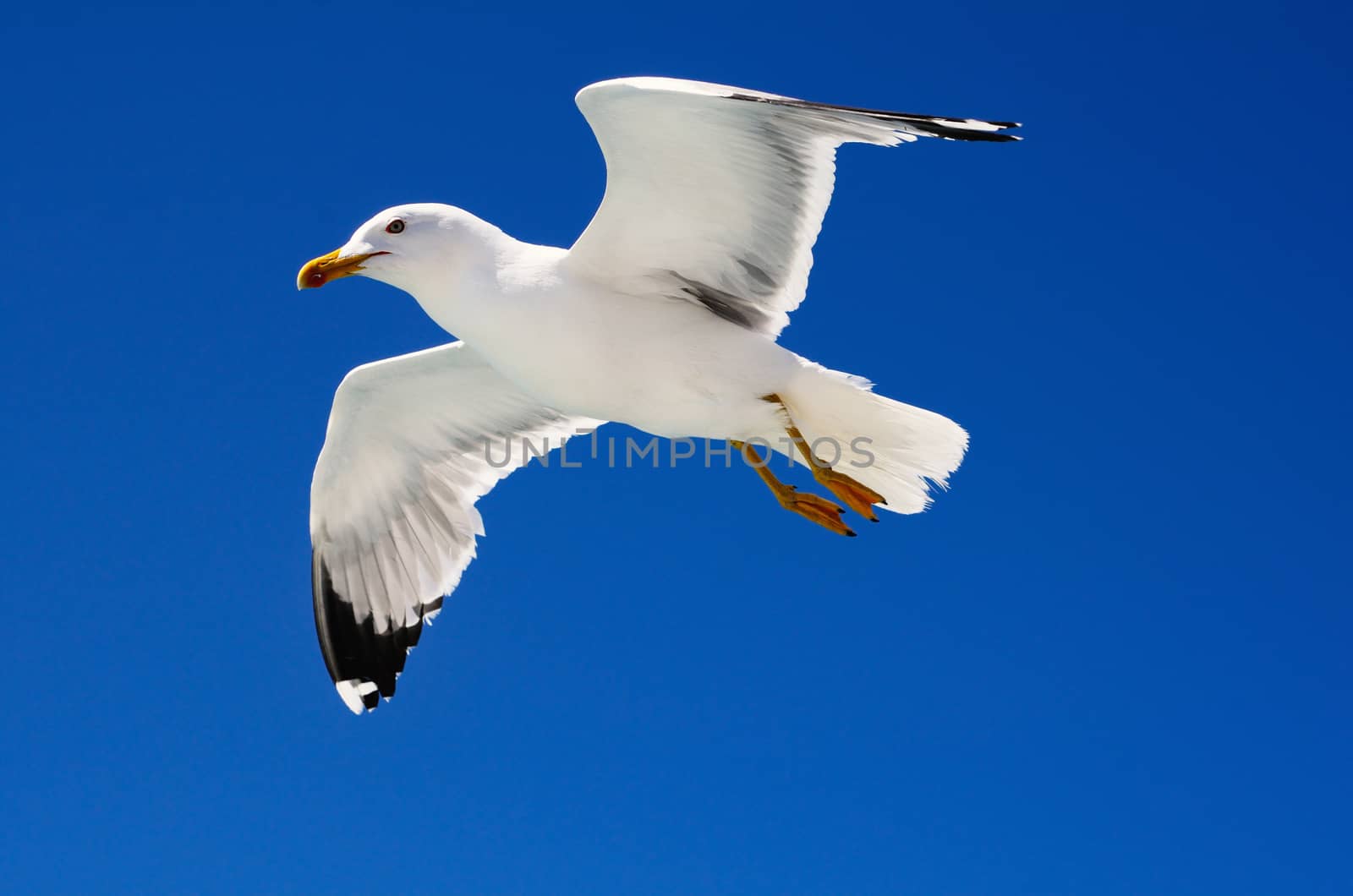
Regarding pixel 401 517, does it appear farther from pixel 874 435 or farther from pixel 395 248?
pixel 874 435

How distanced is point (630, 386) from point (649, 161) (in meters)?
0.71

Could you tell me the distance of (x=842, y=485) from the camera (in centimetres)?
433

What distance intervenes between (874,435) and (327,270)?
1.87m

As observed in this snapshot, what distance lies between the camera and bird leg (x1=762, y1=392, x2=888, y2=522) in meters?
4.27

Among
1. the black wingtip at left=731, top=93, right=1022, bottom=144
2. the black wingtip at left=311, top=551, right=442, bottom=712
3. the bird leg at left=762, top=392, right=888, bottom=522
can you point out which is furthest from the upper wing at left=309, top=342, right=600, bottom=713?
the black wingtip at left=731, top=93, right=1022, bottom=144

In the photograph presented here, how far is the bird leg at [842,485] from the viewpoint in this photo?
14.0 ft

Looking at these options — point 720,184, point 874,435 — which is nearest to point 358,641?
point 874,435

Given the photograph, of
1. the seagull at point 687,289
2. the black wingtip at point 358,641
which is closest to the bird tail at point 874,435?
the seagull at point 687,289

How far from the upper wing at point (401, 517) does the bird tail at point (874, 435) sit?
143 cm

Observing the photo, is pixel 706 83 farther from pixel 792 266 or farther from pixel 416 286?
pixel 416 286

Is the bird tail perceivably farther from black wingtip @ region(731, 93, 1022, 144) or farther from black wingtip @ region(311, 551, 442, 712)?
black wingtip @ region(311, 551, 442, 712)

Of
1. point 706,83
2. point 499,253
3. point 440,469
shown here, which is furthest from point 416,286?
point 440,469

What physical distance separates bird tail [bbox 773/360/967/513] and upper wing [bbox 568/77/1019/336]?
32cm

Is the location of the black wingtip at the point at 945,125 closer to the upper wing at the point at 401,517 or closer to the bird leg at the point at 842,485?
the bird leg at the point at 842,485
